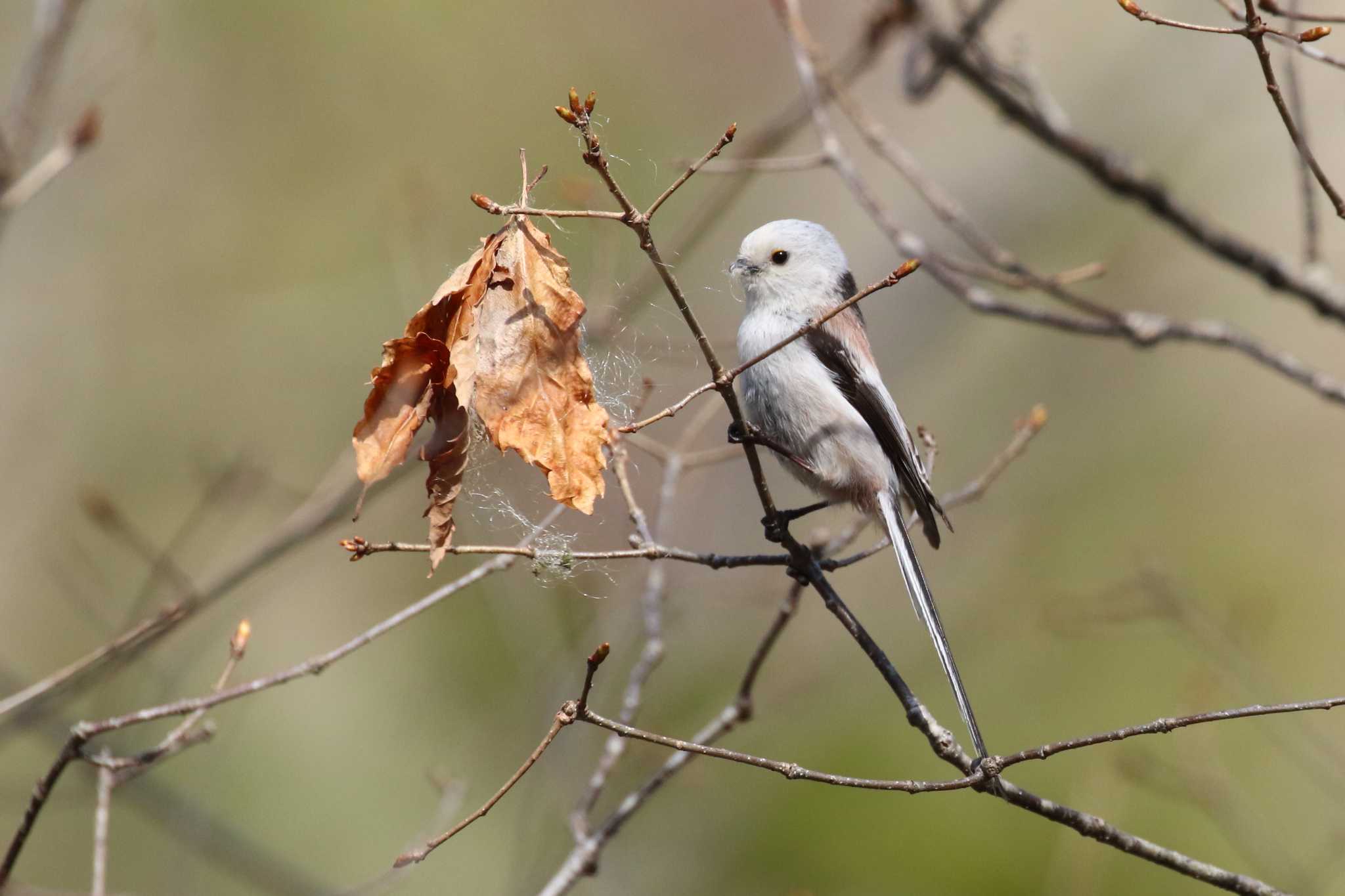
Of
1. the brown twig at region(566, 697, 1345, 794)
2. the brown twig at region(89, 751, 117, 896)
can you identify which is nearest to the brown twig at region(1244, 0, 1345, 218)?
the brown twig at region(566, 697, 1345, 794)

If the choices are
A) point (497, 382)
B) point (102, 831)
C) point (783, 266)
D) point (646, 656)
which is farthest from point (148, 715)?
point (783, 266)

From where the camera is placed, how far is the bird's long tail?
6.86 ft

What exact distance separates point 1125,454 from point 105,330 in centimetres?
591

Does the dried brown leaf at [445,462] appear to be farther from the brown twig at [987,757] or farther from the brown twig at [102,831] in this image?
the brown twig at [102,831]

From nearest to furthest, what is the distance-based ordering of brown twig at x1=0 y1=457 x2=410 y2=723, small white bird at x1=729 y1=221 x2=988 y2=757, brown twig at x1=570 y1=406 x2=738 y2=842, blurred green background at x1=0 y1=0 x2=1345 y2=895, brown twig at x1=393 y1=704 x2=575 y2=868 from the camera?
brown twig at x1=393 y1=704 x2=575 y2=868 < brown twig at x1=0 y1=457 x2=410 y2=723 < brown twig at x1=570 y1=406 x2=738 y2=842 < small white bird at x1=729 y1=221 x2=988 y2=757 < blurred green background at x1=0 y1=0 x2=1345 y2=895

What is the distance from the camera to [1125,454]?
621cm

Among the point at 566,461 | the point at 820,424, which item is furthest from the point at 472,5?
the point at 566,461

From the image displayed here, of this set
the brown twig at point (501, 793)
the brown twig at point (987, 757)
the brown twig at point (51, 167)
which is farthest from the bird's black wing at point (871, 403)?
the brown twig at point (51, 167)

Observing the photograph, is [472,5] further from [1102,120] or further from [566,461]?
[566,461]

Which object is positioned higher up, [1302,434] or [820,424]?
[1302,434]

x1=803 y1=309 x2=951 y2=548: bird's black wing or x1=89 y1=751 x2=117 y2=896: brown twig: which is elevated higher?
x1=803 y1=309 x2=951 y2=548: bird's black wing

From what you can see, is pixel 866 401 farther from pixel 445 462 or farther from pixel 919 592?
pixel 445 462

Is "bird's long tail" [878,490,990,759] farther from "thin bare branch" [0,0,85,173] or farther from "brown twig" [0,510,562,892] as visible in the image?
"thin bare branch" [0,0,85,173]

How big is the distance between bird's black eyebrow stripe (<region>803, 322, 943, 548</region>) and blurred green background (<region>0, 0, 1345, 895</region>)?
36 cm
